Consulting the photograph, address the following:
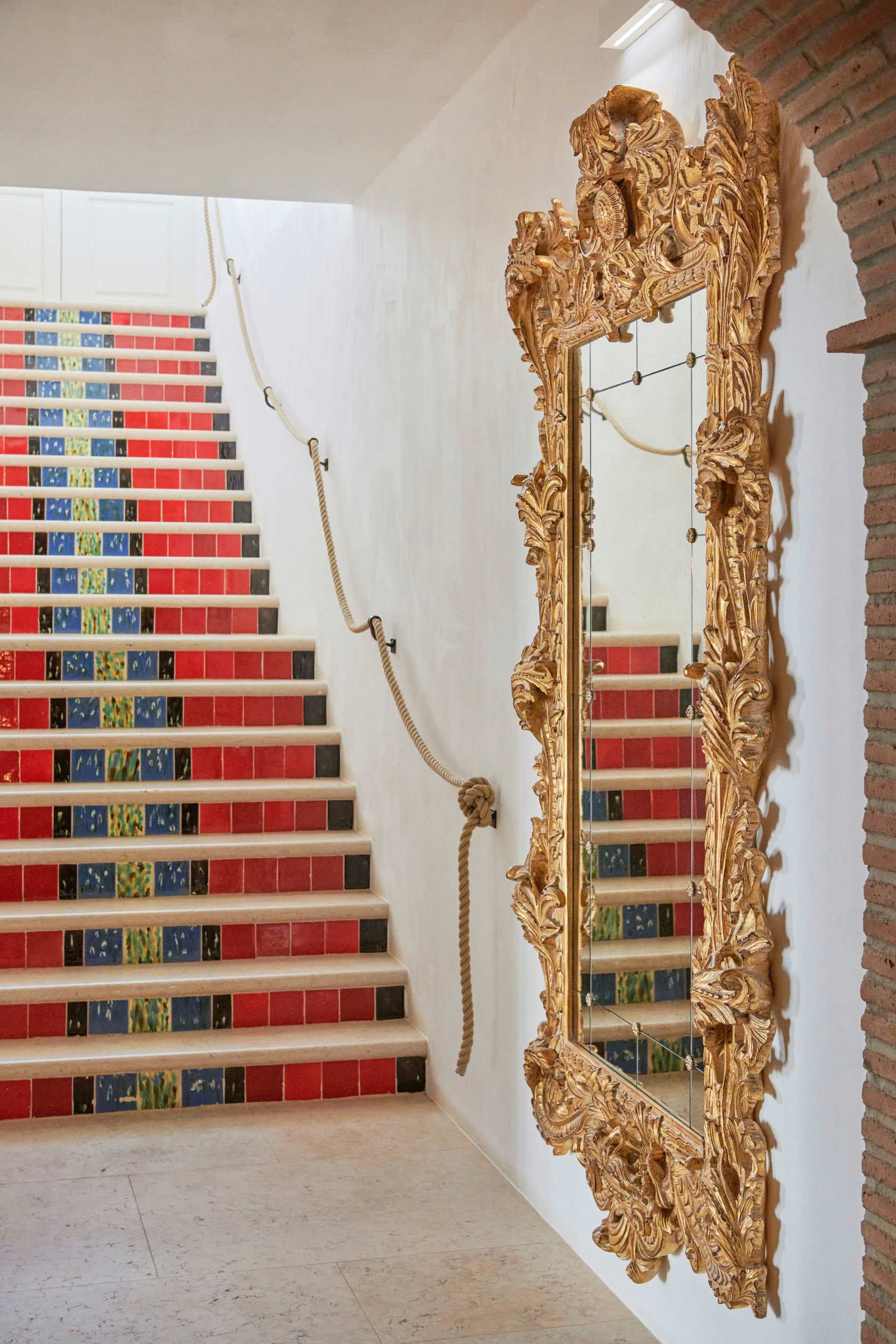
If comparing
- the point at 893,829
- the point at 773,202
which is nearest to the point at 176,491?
the point at 773,202

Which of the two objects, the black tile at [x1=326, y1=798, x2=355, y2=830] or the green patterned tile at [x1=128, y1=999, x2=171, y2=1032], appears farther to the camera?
the black tile at [x1=326, y1=798, x2=355, y2=830]

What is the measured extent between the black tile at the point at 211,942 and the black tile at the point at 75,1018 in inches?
17.4

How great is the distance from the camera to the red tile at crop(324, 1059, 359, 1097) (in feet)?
13.7

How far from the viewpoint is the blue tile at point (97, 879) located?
15.1ft

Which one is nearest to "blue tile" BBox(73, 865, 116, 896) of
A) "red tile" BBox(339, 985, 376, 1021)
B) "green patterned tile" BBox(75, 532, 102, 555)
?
"red tile" BBox(339, 985, 376, 1021)

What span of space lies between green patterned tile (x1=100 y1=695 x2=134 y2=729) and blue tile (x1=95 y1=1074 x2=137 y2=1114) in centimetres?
158

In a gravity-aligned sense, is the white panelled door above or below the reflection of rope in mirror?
above

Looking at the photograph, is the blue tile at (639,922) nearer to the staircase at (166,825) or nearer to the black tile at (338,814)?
the staircase at (166,825)

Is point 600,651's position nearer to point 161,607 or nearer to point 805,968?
point 805,968

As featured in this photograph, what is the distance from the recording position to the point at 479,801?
358 centimetres

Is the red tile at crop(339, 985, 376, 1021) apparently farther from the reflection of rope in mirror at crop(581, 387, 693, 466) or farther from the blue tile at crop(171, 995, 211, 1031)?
the reflection of rope in mirror at crop(581, 387, 693, 466)

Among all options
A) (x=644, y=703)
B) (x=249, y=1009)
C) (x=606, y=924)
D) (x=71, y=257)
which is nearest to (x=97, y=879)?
(x=249, y=1009)

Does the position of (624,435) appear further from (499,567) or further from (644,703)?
(499,567)

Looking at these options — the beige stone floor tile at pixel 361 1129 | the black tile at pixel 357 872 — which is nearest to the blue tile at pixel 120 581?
the black tile at pixel 357 872
